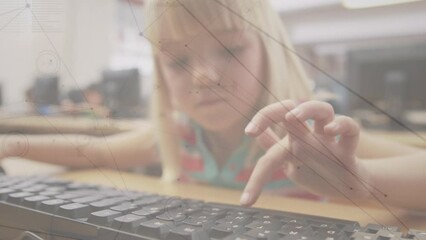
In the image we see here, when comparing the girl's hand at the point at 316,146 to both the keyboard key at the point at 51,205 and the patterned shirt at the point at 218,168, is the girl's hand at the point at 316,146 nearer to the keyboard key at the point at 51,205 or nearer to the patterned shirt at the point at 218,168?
the patterned shirt at the point at 218,168

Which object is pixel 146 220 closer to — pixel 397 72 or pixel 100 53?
pixel 100 53

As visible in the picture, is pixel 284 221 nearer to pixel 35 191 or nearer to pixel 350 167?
pixel 350 167

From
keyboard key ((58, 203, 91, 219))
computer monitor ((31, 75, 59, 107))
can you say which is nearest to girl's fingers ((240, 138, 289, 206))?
keyboard key ((58, 203, 91, 219))

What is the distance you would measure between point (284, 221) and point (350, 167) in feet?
0.19

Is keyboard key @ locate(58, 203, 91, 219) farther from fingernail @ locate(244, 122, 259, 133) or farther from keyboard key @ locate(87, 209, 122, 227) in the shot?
fingernail @ locate(244, 122, 259, 133)

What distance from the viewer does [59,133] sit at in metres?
0.42

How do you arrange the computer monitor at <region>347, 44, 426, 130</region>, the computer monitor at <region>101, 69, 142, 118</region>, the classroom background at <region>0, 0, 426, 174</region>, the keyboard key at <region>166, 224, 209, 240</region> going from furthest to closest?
the computer monitor at <region>347, 44, 426, 130</region> → the computer monitor at <region>101, 69, 142, 118</region> → the classroom background at <region>0, 0, 426, 174</region> → the keyboard key at <region>166, 224, 209, 240</region>

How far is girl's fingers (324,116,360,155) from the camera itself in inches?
10.0

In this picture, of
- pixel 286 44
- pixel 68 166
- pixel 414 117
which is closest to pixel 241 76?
pixel 286 44

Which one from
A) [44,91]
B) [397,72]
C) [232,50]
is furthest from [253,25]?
[397,72]

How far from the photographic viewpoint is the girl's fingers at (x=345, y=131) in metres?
0.25

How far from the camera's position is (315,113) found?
250mm

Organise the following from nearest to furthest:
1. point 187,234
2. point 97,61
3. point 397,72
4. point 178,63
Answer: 1. point 187,234
2. point 178,63
3. point 97,61
4. point 397,72

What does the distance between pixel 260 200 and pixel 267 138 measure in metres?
0.05
